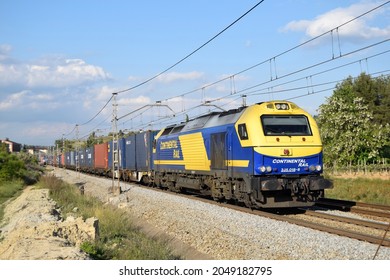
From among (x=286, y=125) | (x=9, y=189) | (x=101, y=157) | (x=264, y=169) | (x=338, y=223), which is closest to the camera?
(x=338, y=223)

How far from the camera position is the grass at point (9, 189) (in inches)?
1289

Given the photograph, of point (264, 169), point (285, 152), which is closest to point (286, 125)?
point (285, 152)

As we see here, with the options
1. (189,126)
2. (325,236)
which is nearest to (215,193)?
(189,126)

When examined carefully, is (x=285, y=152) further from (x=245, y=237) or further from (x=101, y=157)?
(x=101, y=157)

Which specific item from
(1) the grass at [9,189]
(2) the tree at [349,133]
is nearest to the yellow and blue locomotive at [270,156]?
(1) the grass at [9,189]

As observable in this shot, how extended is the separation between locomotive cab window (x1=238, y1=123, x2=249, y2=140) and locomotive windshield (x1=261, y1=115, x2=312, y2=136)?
2.16 feet

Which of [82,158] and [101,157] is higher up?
[82,158]

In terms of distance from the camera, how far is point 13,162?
1577 inches

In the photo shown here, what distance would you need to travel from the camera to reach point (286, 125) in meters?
15.2

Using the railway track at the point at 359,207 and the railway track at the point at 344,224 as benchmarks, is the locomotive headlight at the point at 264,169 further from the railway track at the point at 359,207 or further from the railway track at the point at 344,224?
the railway track at the point at 359,207

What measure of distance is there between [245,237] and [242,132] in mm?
4479

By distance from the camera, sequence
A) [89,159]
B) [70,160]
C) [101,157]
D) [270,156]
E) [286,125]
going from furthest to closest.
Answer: [70,160]
[89,159]
[101,157]
[286,125]
[270,156]

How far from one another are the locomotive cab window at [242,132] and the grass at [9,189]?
18.8 m

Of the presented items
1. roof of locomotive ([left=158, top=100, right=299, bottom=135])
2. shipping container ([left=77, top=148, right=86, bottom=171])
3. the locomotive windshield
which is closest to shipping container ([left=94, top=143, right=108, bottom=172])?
shipping container ([left=77, top=148, right=86, bottom=171])
